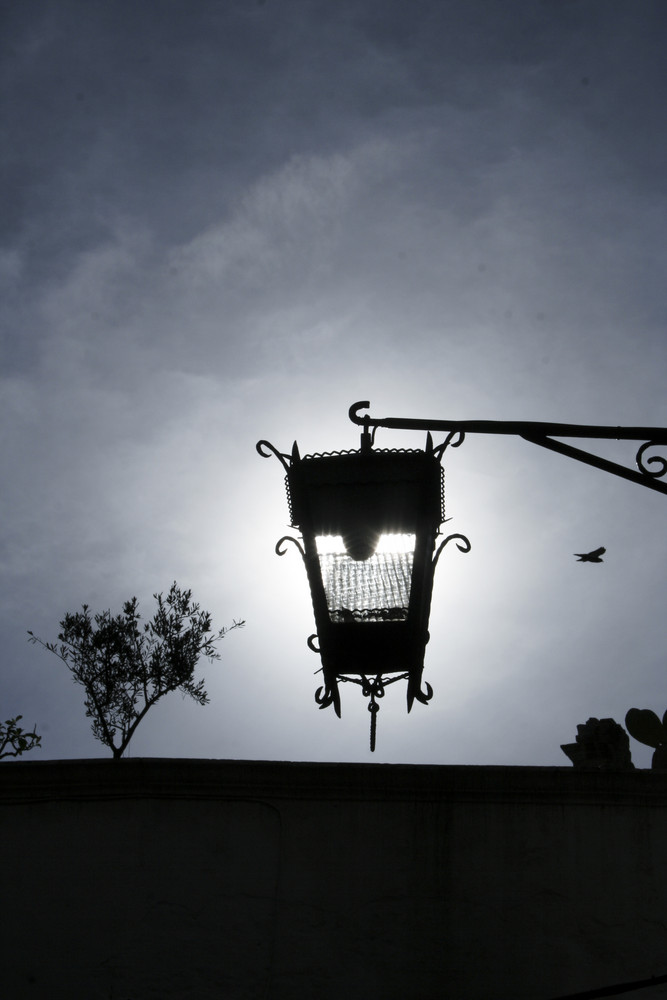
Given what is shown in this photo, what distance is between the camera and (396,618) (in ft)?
13.8

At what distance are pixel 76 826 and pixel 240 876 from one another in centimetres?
91

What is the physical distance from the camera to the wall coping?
17.5 ft

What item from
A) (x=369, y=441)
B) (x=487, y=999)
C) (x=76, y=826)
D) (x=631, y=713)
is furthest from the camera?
(x=631, y=713)

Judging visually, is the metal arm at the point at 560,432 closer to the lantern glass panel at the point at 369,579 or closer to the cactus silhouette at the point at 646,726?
the lantern glass panel at the point at 369,579

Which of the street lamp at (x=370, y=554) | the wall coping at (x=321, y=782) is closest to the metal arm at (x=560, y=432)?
the street lamp at (x=370, y=554)

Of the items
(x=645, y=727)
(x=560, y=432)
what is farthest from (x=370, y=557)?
(x=645, y=727)

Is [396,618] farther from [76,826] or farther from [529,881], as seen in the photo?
[76,826]

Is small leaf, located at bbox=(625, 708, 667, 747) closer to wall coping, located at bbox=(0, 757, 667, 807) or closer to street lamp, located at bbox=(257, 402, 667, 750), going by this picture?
wall coping, located at bbox=(0, 757, 667, 807)

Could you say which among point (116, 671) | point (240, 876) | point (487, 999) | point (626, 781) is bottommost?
point (487, 999)

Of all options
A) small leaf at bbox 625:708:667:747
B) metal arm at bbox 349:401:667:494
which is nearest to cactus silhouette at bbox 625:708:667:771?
small leaf at bbox 625:708:667:747

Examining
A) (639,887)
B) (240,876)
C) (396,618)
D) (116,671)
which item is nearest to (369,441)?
(396,618)

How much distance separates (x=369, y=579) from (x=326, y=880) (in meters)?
1.87

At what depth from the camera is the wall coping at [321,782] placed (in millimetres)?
5332

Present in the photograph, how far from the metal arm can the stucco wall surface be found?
170 cm
